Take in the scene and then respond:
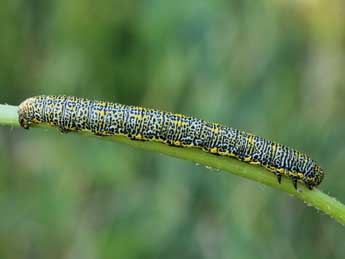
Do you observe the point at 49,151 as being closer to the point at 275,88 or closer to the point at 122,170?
the point at 122,170

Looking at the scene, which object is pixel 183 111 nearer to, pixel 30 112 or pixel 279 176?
pixel 30 112

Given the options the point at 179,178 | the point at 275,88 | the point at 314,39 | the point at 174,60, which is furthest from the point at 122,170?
the point at 314,39

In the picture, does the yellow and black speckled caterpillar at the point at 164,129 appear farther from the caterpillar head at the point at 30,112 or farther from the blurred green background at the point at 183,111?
the blurred green background at the point at 183,111

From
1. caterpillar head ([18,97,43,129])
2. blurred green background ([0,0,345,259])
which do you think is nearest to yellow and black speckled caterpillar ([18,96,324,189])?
caterpillar head ([18,97,43,129])

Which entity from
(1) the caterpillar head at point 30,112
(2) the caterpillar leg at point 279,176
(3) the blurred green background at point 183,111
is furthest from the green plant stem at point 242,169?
(3) the blurred green background at point 183,111

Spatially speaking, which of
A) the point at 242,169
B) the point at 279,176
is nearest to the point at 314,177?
the point at 279,176

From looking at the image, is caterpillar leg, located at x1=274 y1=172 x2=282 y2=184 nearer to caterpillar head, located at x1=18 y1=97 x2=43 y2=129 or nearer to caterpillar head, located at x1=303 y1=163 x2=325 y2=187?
caterpillar head, located at x1=303 y1=163 x2=325 y2=187
